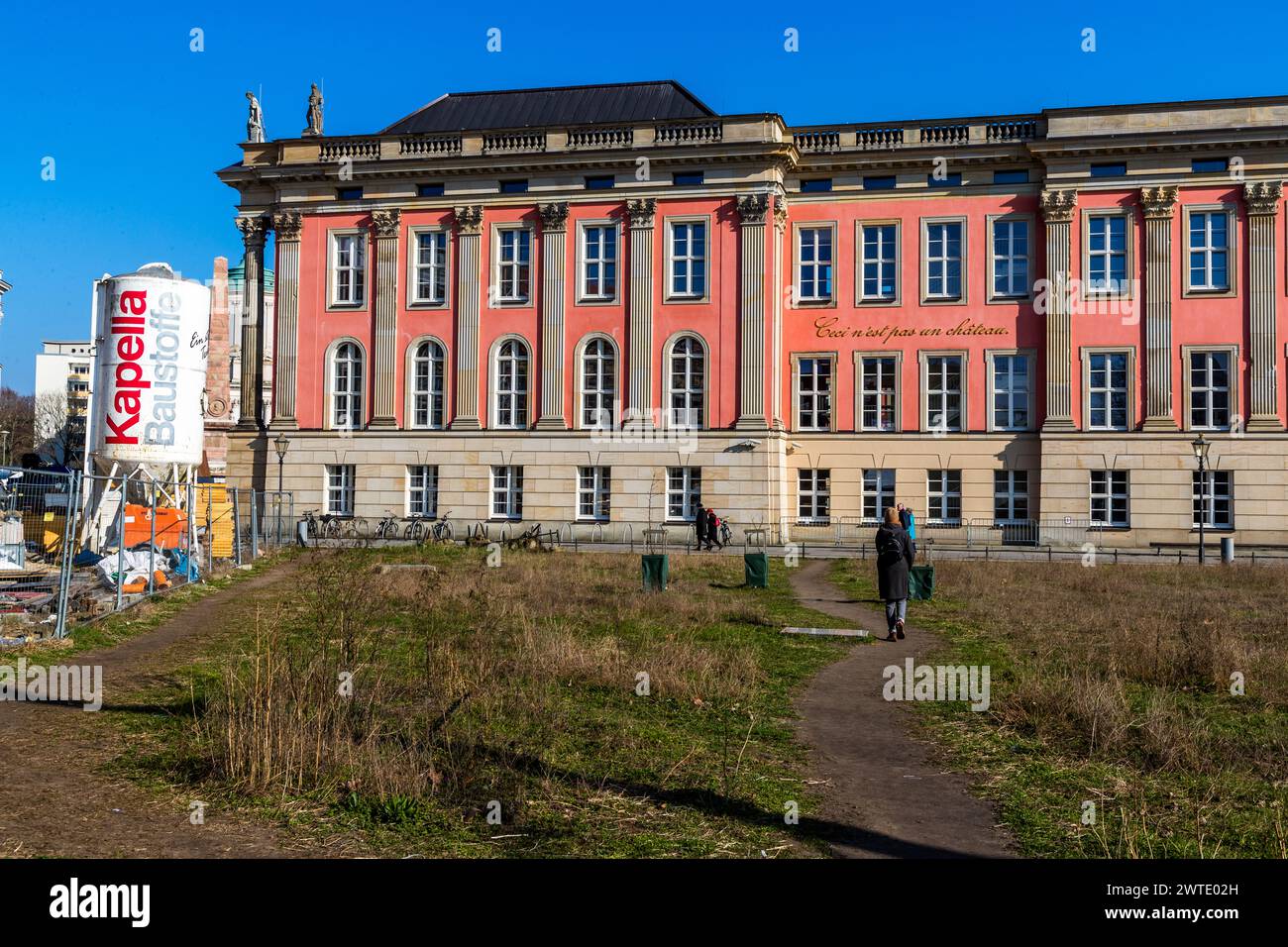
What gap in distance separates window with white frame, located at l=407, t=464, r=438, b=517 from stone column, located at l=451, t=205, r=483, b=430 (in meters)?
2.19

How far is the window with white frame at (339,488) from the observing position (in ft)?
150

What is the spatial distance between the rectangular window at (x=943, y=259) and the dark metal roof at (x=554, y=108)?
10.5 m

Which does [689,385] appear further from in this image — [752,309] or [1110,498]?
[1110,498]

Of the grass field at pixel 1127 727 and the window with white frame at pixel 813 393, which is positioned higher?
the window with white frame at pixel 813 393

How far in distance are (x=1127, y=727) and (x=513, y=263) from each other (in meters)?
37.8

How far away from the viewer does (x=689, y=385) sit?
4325 centimetres

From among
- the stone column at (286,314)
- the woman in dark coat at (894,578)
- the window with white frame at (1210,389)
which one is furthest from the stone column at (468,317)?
the woman in dark coat at (894,578)

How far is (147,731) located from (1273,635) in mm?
14941

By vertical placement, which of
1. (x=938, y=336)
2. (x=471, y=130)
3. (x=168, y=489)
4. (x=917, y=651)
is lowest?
(x=917, y=651)

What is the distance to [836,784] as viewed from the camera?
28.0 feet

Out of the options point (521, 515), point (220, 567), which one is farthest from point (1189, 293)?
point (220, 567)

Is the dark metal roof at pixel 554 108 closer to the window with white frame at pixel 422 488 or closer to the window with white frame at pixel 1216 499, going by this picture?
the window with white frame at pixel 422 488

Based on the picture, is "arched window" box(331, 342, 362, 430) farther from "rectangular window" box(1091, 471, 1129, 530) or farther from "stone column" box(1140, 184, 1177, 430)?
"stone column" box(1140, 184, 1177, 430)
